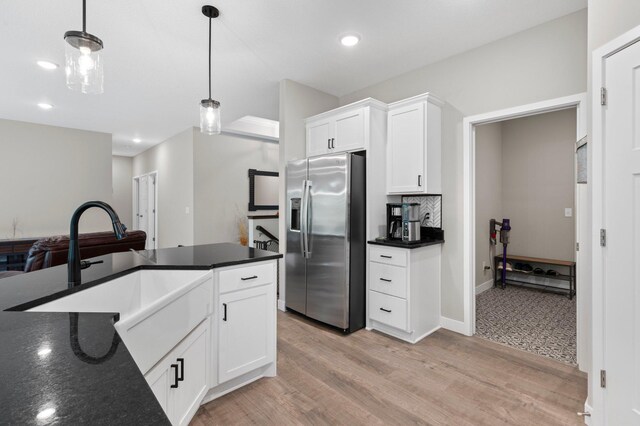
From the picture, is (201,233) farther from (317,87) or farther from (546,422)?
(546,422)

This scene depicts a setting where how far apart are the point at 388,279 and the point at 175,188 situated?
5102 millimetres

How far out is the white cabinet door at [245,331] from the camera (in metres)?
1.97

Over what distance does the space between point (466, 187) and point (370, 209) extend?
3.05 feet

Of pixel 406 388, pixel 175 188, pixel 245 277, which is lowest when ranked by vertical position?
pixel 406 388

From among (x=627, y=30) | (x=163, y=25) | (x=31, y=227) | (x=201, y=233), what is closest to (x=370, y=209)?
(x=627, y=30)

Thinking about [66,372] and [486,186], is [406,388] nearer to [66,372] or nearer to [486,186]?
[66,372]

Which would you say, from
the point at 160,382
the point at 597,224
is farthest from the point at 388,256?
the point at 160,382

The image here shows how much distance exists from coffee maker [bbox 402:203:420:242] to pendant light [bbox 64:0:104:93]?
2528 millimetres

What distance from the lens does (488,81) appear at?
2.91 meters

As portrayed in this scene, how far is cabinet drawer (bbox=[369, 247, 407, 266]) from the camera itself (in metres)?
2.91

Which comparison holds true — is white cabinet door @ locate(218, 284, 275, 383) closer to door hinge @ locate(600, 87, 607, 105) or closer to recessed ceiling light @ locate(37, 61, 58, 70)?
door hinge @ locate(600, 87, 607, 105)

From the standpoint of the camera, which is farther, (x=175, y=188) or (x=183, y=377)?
(x=175, y=188)

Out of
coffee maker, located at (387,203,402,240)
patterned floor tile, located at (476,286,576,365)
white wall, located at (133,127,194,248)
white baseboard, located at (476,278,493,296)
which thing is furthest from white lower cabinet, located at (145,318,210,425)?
white wall, located at (133,127,194,248)

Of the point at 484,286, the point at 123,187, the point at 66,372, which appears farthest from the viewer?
the point at 123,187
